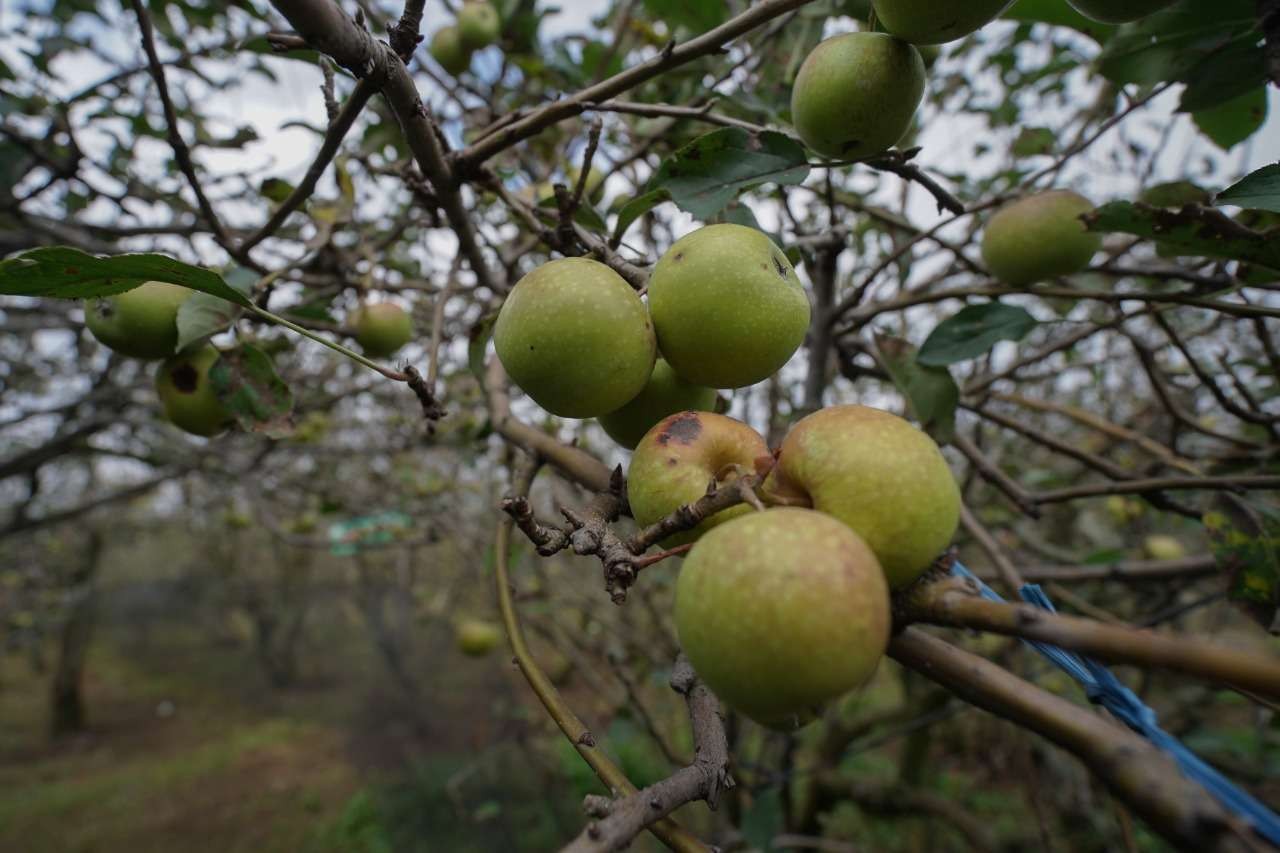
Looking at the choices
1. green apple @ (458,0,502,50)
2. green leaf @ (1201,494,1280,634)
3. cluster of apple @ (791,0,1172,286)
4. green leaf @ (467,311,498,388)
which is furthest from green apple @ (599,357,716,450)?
green apple @ (458,0,502,50)

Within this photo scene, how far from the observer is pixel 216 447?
10.9 ft

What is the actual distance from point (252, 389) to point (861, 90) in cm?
128

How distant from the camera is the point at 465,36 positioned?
2.43m

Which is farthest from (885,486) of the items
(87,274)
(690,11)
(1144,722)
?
(690,11)

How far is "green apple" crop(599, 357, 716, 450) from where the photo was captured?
107 cm

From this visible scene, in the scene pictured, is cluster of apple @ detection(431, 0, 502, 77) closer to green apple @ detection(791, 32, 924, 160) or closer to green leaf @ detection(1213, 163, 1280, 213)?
green apple @ detection(791, 32, 924, 160)

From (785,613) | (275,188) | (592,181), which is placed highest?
(592,181)

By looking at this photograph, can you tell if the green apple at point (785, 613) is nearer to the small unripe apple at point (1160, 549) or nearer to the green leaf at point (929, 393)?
the green leaf at point (929, 393)

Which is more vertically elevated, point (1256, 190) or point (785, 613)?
point (1256, 190)

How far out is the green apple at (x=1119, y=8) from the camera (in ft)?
2.97

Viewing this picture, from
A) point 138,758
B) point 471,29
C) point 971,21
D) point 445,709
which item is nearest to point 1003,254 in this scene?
point 971,21

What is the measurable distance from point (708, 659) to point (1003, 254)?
1422 millimetres

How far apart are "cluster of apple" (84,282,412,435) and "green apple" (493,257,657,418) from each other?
2.59 feet

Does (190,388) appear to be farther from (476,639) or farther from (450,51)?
(476,639)
